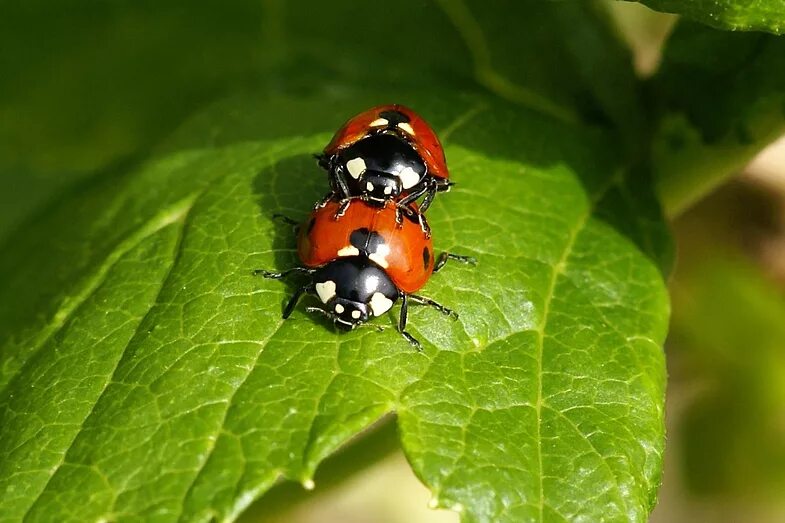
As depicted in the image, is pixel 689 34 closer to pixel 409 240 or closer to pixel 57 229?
pixel 409 240

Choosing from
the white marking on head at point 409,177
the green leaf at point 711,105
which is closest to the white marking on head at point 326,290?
the white marking on head at point 409,177

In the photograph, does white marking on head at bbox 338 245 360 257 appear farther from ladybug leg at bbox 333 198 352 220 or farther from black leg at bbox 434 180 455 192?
black leg at bbox 434 180 455 192

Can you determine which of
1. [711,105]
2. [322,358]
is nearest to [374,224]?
[322,358]

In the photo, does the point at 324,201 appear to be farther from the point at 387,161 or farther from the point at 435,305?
the point at 435,305

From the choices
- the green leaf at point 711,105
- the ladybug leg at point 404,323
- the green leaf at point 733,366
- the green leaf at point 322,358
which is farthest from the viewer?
the green leaf at point 733,366

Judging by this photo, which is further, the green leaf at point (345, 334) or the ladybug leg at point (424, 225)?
the ladybug leg at point (424, 225)

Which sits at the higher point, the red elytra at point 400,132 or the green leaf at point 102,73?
the green leaf at point 102,73

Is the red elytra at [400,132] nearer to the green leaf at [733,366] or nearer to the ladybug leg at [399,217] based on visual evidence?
the ladybug leg at [399,217]

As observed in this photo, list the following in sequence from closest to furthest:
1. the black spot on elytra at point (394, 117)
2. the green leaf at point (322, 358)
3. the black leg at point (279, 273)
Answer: the green leaf at point (322, 358)
the black leg at point (279, 273)
the black spot on elytra at point (394, 117)
